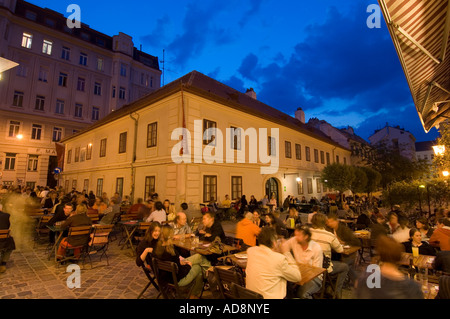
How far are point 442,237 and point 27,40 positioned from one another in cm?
3628

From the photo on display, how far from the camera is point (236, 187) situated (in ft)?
50.9

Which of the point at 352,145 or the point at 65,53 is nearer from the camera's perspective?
the point at 65,53

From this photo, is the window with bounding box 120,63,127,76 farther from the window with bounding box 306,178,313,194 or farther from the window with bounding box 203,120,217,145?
the window with bounding box 306,178,313,194

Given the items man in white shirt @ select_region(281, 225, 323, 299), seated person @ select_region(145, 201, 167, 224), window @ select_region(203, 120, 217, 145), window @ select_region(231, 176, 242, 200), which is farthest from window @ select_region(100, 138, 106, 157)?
man in white shirt @ select_region(281, 225, 323, 299)

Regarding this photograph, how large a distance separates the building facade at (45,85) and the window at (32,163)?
72 millimetres

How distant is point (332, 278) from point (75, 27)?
119 ft

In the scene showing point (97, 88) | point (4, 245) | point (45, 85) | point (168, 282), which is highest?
point (97, 88)

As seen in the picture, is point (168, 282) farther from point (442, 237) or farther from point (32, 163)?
point (32, 163)

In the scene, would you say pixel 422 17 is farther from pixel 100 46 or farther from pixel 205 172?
pixel 100 46

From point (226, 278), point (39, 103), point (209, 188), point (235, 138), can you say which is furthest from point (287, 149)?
point (39, 103)

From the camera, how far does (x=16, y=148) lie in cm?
2302

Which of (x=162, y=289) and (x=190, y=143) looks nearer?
(x=162, y=289)

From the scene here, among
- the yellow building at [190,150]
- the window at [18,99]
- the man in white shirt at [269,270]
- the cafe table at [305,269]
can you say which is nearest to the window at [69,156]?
the yellow building at [190,150]
